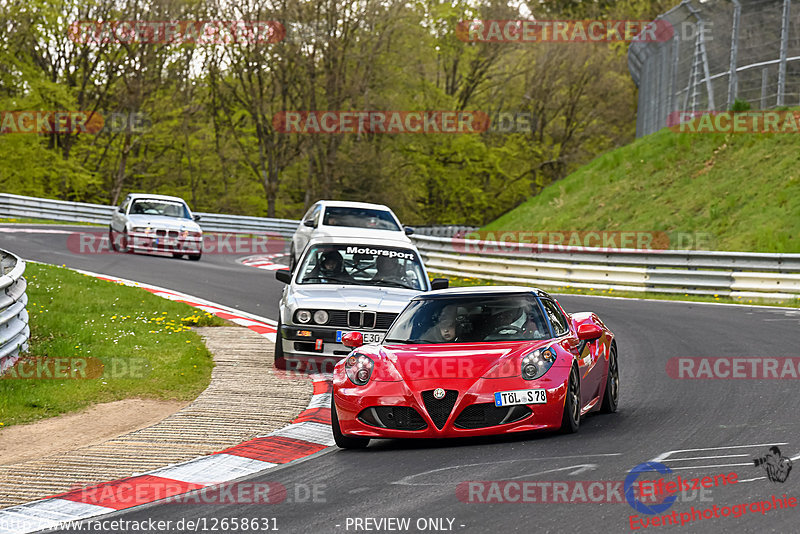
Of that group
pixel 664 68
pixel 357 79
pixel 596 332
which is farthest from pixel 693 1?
pixel 596 332

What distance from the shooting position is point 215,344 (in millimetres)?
13195

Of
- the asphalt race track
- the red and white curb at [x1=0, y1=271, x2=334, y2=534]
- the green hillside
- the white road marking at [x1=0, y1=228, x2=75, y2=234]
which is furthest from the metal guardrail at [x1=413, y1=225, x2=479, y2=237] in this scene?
the red and white curb at [x1=0, y1=271, x2=334, y2=534]

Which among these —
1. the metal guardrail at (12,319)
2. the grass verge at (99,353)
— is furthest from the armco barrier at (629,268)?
the metal guardrail at (12,319)

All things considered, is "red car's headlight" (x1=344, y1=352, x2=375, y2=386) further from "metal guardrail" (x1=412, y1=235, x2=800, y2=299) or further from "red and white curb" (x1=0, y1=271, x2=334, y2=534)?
"metal guardrail" (x1=412, y1=235, x2=800, y2=299)

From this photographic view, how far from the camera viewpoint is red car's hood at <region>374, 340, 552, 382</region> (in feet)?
24.8

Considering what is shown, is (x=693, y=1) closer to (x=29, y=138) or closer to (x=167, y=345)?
(x=167, y=345)

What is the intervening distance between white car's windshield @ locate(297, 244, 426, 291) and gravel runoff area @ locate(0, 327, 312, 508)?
1286 mm

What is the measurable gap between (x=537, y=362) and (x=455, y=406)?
0.76 metres

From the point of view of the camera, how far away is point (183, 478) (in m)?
6.80

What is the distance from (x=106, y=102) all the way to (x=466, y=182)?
20176 millimetres

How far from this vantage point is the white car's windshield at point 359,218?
2044 centimetres

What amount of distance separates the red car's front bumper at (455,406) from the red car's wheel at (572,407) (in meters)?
0.06

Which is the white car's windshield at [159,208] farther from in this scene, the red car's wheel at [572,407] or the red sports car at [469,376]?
the red car's wheel at [572,407]

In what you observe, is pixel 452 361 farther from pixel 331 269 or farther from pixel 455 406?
pixel 331 269
